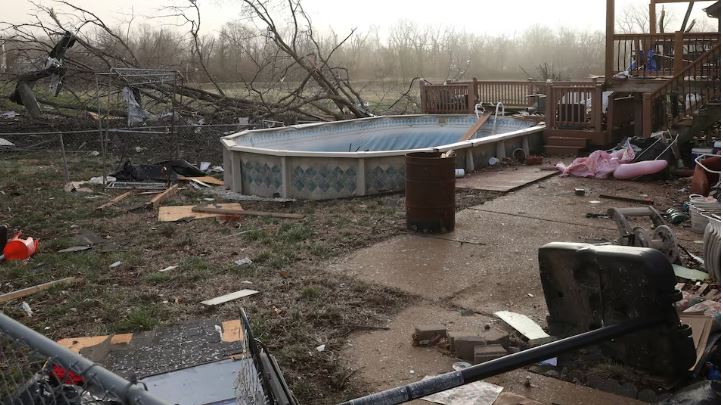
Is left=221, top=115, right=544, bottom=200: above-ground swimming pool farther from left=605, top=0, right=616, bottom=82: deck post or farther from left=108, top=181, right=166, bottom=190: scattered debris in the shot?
left=605, top=0, right=616, bottom=82: deck post

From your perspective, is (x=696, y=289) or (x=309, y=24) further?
(x=309, y=24)

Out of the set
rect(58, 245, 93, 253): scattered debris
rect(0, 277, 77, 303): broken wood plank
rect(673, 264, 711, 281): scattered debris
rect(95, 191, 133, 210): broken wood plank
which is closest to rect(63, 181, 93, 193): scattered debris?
rect(95, 191, 133, 210): broken wood plank

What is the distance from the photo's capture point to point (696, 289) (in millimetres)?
6184

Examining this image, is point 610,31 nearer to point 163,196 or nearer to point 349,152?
point 349,152

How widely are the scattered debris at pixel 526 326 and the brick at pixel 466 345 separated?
0.41m

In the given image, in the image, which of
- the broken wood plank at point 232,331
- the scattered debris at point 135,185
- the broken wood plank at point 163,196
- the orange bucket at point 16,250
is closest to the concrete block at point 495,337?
the broken wood plank at point 232,331

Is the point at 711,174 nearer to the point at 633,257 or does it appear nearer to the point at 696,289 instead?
the point at 696,289

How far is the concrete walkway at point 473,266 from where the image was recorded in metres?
5.21

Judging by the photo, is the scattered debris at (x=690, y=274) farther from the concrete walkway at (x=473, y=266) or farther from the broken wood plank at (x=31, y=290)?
the broken wood plank at (x=31, y=290)

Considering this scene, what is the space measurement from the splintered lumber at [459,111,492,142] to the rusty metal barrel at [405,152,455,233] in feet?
24.5

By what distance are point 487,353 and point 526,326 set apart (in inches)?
30.2

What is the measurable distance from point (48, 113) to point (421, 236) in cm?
1539

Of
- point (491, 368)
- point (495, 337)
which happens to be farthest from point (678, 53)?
point (491, 368)

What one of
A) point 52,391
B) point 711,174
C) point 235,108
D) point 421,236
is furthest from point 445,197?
point 235,108
